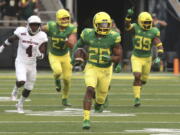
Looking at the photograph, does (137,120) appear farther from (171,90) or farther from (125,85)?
(125,85)

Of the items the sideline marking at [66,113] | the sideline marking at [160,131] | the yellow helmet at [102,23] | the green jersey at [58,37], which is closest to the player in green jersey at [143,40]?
the green jersey at [58,37]

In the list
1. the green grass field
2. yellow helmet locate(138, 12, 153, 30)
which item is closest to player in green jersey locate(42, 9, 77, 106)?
the green grass field

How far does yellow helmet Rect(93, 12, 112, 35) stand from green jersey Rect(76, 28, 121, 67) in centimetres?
17

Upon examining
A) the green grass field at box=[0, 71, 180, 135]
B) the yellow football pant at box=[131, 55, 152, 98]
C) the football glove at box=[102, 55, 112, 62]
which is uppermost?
the football glove at box=[102, 55, 112, 62]

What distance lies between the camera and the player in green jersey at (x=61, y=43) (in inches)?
607

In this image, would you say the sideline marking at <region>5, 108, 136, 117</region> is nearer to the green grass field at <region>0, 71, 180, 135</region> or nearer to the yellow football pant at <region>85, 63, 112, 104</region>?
the green grass field at <region>0, 71, 180, 135</region>

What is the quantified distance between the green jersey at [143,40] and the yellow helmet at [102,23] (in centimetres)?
420

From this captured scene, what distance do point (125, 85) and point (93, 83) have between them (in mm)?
8827

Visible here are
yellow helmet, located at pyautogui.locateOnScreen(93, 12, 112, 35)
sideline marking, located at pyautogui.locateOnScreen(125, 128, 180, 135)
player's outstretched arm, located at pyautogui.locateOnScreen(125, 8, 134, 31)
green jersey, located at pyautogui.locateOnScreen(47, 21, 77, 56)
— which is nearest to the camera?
A: sideline marking, located at pyautogui.locateOnScreen(125, 128, 180, 135)

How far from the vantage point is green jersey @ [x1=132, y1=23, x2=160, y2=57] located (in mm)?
16109

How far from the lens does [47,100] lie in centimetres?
1647

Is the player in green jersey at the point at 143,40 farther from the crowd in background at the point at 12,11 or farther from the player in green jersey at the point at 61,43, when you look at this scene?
the crowd in background at the point at 12,11

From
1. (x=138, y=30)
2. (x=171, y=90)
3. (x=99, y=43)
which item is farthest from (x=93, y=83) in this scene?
(x=171, y=90)

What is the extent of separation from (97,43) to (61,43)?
11.4 feet
